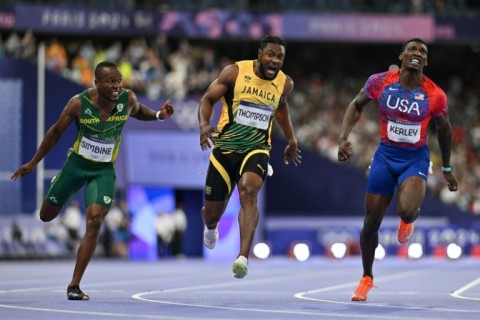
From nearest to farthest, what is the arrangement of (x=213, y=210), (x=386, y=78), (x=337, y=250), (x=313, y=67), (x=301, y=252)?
1. (x=386, y=78)
2. (x=213, y=210)
3. (x=337, y=250)
4. (x=301, y=252)
5. (x=313, y=67)

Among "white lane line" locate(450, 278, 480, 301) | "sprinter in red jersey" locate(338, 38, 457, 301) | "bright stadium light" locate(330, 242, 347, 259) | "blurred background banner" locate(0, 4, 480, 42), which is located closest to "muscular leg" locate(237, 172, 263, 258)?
"sprinter in red jersey" locate(338, 38, 457, 301)

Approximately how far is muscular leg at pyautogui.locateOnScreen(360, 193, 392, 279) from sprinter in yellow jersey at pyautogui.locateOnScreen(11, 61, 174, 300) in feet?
7.71

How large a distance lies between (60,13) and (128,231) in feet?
27.1

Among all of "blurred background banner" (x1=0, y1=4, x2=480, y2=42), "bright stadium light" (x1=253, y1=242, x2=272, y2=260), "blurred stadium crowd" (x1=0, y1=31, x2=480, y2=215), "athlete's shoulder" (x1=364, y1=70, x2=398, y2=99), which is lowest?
"bright stadium light" (x1=253, y1=242, x2=272, y2=260)

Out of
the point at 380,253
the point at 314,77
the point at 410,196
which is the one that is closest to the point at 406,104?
the point at 410,196

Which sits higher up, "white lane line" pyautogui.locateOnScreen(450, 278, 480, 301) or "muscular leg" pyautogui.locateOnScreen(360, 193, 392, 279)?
"muscular leg" pyautogui.locateOnScreen(360, 193, 392, 279)

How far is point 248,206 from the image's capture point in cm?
1191

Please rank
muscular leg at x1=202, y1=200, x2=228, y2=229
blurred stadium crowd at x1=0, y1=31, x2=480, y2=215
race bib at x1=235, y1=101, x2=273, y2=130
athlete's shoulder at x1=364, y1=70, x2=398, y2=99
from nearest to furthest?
athlete's shoulder at x1=364, y1=70, x2=398, y2=99, race bib at x1=235, y1=101, x2=273, y2=130, muscular leg at x1=202, y1=200, x2=228, y2=229, blurred stadium crowd at x1=0, y1=31, x2=480, y2=215

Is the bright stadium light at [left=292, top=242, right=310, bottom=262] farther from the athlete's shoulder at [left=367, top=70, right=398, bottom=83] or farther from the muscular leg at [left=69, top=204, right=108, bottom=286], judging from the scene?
the muscular leg at [left=69, top=204, right=108, bottom=286]

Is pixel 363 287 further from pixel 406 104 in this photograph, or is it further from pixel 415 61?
pixel 415 61

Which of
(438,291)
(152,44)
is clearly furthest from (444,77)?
(438,291)

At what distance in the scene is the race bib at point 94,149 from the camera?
12062 millimetres

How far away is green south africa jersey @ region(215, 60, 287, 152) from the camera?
12.3m

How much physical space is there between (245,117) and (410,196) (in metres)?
1.92
